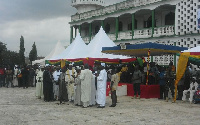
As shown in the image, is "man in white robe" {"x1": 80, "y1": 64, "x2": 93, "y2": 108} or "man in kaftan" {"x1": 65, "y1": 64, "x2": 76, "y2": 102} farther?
"man in kaftan" {"x1": 65, "y1": 64, "x2": 76, "y2": 102}

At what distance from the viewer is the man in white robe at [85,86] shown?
413 inches

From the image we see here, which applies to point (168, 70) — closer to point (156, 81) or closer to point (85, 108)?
point (156, 81)

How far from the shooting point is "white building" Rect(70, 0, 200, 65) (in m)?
19.9

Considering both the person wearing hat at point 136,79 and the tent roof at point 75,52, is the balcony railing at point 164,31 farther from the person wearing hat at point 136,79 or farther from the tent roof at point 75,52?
the person wearing hat at point 136,79

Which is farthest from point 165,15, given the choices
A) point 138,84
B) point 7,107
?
point 7,107

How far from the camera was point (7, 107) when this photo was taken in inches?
401

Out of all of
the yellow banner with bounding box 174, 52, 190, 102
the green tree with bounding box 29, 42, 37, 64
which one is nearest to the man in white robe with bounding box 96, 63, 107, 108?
the yellow banner with bounding box 174, 52, 190, 102

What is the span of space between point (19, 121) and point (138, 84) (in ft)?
22.6

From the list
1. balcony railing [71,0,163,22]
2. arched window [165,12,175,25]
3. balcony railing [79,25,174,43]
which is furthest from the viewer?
balcony railing [71,0,163,22]

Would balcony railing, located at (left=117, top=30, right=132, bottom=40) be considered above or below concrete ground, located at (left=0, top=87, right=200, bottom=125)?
above

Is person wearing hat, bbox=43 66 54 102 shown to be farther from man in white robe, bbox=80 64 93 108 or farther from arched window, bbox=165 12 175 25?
arched window, bbox=165 12 175 25

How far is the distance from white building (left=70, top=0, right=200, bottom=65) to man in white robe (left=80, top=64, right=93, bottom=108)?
11481 mm

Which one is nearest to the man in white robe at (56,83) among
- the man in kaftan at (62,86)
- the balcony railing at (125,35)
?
the man in kaftan at (62,86)

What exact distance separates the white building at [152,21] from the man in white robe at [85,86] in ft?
37.7
